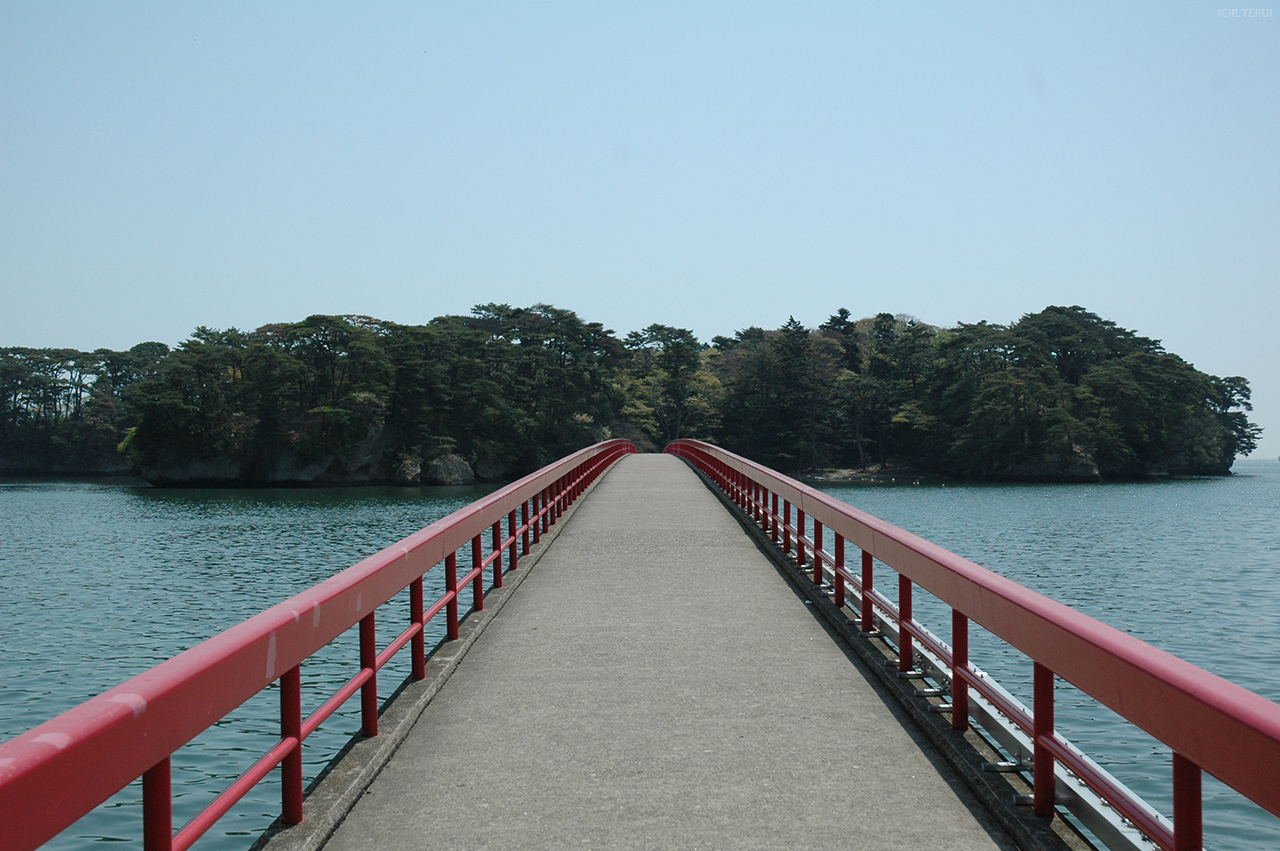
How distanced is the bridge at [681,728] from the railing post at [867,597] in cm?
2

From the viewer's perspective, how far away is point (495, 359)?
83125 mm

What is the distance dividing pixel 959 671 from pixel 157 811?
136 inches

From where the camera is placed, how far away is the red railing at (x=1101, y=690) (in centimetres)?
220

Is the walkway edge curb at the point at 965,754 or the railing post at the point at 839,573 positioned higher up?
the railing post at the point at 839,573

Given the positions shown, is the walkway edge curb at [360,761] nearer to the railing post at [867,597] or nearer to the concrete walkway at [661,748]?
the concrete walkway at [661,748]

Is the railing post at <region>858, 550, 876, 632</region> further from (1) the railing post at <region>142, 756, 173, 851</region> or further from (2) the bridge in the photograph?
(1) the railing post at <region>142, 756, 173, 851</region>

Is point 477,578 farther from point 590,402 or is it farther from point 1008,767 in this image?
point 590,402

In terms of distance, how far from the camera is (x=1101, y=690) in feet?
9.53

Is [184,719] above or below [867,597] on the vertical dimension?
above

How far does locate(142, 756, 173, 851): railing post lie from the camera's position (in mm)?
2461

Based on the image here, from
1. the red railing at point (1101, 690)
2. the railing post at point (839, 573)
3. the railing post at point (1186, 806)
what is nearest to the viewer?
the red railing at point (1101, 690)

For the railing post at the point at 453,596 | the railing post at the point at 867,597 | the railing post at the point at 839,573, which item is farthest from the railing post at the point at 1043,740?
the railing post at the point at 839,573

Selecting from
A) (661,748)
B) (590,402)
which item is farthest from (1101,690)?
(590,402)

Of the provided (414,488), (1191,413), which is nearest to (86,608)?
(414,488)
